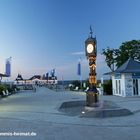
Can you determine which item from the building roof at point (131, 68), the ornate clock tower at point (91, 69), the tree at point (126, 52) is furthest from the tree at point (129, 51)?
the ornate clock tower at point (91, 69)

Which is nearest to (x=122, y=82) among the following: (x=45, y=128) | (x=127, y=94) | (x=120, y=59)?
(x=127, y=94)

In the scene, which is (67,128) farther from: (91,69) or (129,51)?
(129,51)

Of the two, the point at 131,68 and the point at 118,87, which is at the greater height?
the point at 131,68

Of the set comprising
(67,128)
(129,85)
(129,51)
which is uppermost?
(129,51)

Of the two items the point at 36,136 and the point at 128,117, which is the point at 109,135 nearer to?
the point at 36,136

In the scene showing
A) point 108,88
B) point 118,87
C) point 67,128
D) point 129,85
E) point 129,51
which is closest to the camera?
point 67,128

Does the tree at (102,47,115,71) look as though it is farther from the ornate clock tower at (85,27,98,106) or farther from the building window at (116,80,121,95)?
the ornate clock tower at (85,27,98,106)

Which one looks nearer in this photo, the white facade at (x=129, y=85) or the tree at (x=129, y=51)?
the white facade at (x=129, y=85)

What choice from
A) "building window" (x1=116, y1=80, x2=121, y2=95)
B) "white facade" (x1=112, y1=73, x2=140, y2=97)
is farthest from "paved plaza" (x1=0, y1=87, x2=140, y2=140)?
"building window" (x1=116, y1=80, x2=121, y2=95)

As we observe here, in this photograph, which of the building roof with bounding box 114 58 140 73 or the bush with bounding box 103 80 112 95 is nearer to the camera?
the building roof with bounding box 114 58 140 73

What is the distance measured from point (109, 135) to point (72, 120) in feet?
12.3

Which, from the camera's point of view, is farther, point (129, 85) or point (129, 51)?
point (129, 51)

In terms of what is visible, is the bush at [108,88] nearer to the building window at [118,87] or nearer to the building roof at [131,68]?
the building window at [118,87]

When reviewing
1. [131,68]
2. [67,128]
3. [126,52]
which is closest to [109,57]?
[126,52]
